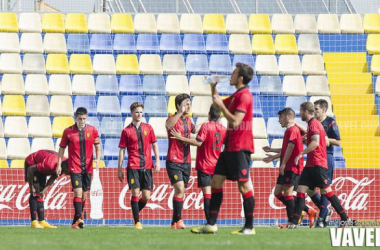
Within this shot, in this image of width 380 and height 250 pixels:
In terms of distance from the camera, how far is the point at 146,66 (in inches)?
776

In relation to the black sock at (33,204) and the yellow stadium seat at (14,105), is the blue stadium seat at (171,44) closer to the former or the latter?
the yellow stadium seat at (14,105)

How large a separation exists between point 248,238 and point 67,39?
12615 mm

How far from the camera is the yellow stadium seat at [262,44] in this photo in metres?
20.1

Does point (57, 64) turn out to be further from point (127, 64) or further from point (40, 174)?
point (40, 174)

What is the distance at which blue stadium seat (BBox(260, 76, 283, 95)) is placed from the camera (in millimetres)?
19391

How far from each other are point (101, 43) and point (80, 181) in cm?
783

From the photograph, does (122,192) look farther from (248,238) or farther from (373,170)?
(248,238)

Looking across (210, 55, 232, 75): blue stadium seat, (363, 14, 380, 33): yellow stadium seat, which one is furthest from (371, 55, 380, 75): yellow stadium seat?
(210, 55, 232, 75): blue stadium seat

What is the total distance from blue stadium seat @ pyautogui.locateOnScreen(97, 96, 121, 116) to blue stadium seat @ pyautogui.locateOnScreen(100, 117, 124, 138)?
0.61 feet

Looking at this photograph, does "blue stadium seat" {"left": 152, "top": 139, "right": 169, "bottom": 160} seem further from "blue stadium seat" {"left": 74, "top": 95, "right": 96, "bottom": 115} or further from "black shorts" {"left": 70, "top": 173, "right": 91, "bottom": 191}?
"black shorts" {"left": 70, "top": 173, "right": 91, "bottom": 191}

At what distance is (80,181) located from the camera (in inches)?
504

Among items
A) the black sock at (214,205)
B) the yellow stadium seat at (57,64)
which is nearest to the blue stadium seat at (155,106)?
the yellow stadium seat at (57,64)

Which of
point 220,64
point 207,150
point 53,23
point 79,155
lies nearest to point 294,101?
point 220,64

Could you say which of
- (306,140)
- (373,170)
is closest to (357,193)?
(373,170)
